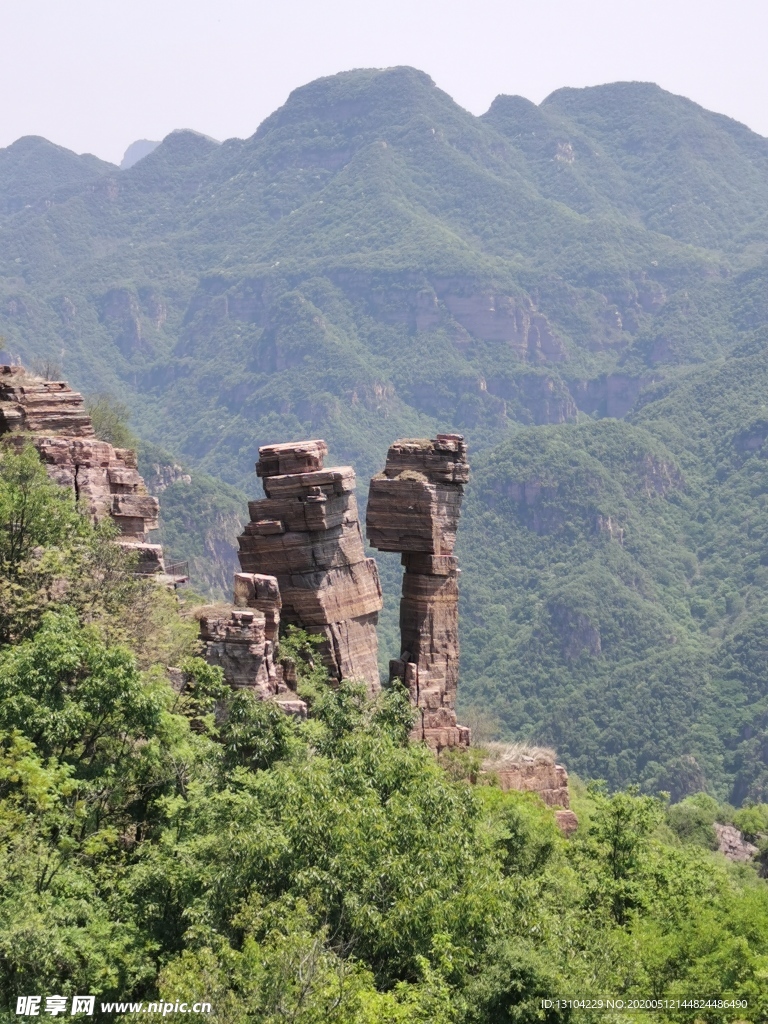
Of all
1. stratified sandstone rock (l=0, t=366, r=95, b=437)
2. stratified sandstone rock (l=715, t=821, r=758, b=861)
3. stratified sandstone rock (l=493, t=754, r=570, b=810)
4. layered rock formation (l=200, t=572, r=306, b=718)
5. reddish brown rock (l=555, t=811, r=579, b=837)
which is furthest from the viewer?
stratified sandstone rock (l=715, t=821, r=758, b=861)

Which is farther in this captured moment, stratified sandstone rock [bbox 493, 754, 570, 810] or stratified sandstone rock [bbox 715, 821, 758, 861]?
stratified sandstone rock [bbox 715, 821, 758, 861]

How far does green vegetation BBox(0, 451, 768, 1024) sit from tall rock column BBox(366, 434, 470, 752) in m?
8.91

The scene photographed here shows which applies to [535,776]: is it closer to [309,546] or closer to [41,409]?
A: [309,546]

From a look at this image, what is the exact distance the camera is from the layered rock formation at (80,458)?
36719 mm

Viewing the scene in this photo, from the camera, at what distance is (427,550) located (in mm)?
41750

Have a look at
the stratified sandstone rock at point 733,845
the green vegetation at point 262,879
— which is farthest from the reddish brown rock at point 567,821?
the stratified sandstone rock at point 733,845

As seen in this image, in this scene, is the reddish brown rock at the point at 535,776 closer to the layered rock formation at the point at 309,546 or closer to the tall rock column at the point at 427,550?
the tall rock column at the point at 427,550

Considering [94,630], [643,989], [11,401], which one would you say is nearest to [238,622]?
[94,630]

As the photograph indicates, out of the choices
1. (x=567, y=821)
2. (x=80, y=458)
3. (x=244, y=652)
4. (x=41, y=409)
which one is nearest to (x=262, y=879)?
(x=244, y=652)

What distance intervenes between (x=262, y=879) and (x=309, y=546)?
1604 centimetres

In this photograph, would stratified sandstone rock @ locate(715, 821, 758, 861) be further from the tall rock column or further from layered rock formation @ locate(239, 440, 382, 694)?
layered rock formation @ locate(239, 440, 382, 694)

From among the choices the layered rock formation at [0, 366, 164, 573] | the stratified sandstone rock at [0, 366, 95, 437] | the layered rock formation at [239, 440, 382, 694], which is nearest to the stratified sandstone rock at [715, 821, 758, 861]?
the layered rock formation at [239, 440, 382, 694]

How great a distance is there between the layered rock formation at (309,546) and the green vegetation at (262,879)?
255 inches

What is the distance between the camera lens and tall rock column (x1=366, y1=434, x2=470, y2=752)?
136ft
